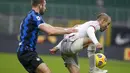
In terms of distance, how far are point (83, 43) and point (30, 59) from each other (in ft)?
4.47

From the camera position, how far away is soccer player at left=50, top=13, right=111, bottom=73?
10625 mm

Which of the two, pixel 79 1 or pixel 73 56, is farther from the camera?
pixel 79 1

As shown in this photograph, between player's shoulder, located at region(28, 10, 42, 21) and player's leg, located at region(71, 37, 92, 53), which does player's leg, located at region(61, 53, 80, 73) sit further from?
player's shoulder, located at region(28, 10, 42, 21)

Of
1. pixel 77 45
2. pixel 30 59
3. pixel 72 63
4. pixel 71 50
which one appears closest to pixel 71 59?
pixel 72 63

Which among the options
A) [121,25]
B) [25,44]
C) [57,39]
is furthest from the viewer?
[121,25]

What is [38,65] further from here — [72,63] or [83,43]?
[72,63]

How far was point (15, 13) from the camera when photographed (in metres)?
28.6

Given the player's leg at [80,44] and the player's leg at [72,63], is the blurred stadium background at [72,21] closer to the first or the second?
the player's leg at [72,63]

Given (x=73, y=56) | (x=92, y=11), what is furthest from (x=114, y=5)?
(x=73, y=56)

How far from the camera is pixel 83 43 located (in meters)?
10.6

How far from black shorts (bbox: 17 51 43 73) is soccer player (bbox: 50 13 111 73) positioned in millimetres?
1230

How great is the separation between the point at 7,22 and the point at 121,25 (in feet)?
19.9

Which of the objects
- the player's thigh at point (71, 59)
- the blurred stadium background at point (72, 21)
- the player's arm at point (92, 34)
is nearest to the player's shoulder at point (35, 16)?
the player's arm at point (92, 34)

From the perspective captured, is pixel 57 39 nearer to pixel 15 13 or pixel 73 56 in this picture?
pixel 15 13
